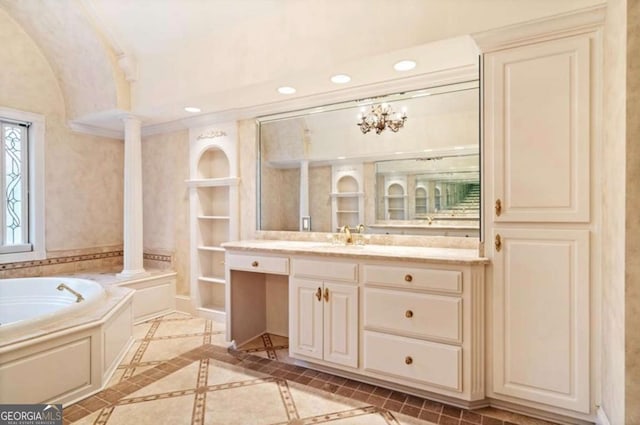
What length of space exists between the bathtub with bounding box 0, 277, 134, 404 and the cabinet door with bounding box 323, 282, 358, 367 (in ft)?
5.17

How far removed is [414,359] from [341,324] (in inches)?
21.3

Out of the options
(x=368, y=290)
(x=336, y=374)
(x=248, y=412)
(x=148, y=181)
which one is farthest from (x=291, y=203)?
(x=148, y=181)

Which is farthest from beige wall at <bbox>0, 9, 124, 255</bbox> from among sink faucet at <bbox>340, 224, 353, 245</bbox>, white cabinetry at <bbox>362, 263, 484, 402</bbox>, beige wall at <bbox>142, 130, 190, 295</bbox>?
white cabinetry at <bbox>362, 263, 484, 402</bbox>

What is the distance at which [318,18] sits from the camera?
2.38 metres

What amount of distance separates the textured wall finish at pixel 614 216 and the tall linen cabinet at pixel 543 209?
5 cm

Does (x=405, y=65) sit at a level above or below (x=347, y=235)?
above

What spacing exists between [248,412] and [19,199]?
3500mm

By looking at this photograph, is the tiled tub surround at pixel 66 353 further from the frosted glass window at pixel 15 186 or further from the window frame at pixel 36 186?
the frosted glass window at pixel 15 186

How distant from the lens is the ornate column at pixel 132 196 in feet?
12.3

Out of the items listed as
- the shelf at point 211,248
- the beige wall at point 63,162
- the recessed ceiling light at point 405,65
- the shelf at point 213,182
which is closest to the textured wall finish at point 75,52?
the beige wall at point 63,162

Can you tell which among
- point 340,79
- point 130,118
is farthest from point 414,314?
point 130,118

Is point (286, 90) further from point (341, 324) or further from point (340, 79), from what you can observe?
point (341, 324)

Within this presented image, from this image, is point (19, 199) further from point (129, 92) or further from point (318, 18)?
point (318, 18)

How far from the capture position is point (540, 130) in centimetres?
195
